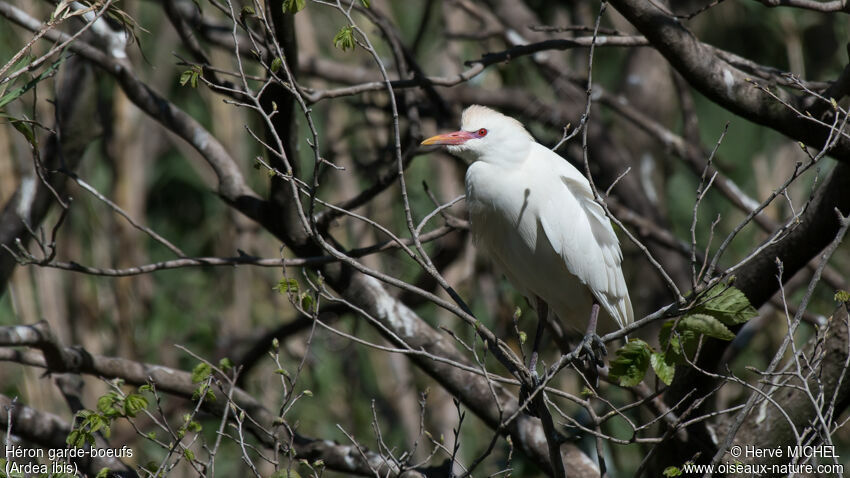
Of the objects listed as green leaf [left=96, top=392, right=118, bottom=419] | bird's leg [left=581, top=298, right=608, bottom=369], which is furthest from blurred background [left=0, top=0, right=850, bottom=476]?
green leaf [left=96, top=392, right=118, bottom=419]

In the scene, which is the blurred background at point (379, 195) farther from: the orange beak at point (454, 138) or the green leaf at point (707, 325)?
the green leaf at point (707, 325)

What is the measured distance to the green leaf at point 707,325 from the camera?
221cm

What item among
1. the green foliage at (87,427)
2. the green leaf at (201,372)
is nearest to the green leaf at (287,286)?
the green leaf at (201,372)

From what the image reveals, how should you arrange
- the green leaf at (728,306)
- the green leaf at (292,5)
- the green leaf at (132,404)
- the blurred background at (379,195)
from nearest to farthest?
the green leaf at (728,306) → the green leaf at (292,5) → the green leaf at (132,404) → the blurred background at (379,195)

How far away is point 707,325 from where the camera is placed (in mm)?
2221

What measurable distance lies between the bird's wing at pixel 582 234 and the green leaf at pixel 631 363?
821mm

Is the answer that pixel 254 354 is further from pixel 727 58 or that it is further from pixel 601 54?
pixel 601 54

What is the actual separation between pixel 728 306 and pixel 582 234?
0.99 meters

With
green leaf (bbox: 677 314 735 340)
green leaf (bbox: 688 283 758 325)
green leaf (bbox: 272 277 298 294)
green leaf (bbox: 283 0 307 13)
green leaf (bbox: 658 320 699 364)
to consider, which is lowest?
green leaf (bbox: 658 320 699 364)

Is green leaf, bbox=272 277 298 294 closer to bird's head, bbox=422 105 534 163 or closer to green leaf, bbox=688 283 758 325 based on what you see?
bird's head, bbox=422 105 534 163

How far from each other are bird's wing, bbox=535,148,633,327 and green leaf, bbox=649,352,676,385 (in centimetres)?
86

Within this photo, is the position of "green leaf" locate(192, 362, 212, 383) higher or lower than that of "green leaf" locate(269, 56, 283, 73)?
lower

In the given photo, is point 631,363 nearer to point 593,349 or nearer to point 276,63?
point 593,349

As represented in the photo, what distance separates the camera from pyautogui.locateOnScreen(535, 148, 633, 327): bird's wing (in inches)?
122
